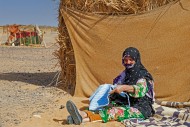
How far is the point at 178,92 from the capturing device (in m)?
6.16

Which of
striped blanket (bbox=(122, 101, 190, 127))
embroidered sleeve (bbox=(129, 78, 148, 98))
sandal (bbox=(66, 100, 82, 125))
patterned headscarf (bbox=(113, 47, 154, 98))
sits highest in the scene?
patterned headscarf (bbox=(113, 47, 154, 98))

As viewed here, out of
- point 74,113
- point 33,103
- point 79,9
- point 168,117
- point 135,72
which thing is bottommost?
point 33,103

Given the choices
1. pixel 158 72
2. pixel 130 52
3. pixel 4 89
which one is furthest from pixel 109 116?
pixel 4 89

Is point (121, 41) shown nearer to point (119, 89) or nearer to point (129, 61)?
point (129, 61)

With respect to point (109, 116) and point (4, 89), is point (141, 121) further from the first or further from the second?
point (4, 89)

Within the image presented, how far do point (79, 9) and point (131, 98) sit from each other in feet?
8.62

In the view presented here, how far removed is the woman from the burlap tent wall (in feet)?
3.61

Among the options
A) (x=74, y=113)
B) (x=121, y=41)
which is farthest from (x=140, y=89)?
(x=121, y=41)

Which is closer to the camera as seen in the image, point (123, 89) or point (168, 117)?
point (123, 89)

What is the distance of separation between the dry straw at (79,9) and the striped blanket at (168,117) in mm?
1799

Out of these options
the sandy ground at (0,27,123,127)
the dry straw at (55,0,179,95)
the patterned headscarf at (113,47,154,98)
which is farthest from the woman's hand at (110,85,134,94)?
the dry straw at (55,0,179,95)

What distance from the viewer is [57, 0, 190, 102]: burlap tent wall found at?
6.11 m

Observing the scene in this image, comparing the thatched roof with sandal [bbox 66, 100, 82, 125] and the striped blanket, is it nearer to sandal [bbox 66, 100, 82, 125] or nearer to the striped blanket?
the striped blanket

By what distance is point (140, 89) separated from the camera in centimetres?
506
